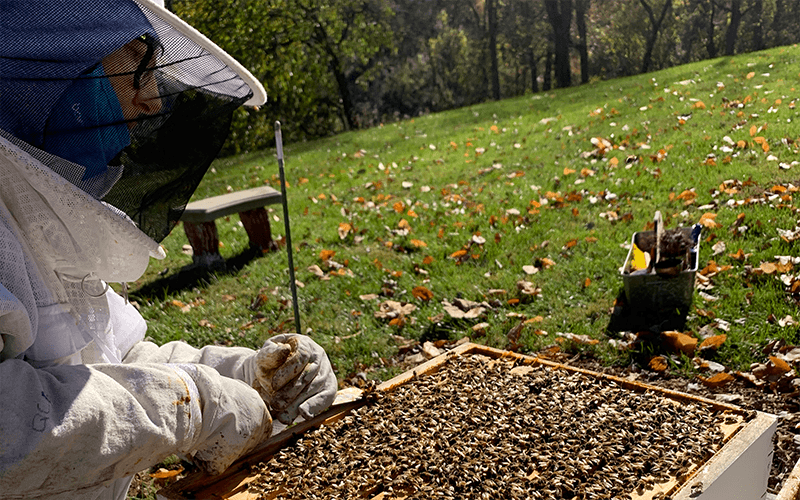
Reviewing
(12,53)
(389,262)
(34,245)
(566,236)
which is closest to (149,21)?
(12,53)

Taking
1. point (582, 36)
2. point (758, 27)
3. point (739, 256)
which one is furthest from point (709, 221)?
point (758, 27)

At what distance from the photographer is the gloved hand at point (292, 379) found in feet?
7.18

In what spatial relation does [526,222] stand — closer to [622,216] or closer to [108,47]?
[622,216]

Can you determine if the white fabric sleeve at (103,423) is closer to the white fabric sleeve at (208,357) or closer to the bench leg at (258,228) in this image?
the white fabric sleeve at (208,357)

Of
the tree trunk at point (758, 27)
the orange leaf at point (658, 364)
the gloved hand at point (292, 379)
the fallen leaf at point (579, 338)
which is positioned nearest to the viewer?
the gloved hand at point (292, 379)

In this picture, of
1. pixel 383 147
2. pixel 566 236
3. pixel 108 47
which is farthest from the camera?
pixel 383 147

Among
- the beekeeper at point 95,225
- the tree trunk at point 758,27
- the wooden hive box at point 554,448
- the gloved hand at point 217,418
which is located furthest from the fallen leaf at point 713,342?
the tree trunk at point 758,27

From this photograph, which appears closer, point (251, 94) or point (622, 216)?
point (251, 94)

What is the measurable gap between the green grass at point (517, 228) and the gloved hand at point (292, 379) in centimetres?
165

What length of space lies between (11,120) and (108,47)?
298mm

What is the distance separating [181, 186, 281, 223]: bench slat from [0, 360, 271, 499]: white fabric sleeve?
4.03 m

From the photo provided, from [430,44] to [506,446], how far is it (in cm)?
2423

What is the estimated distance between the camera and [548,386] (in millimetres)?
2395

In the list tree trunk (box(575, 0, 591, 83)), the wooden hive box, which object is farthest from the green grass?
tree trunk (box(575, 0, 591, 83))
